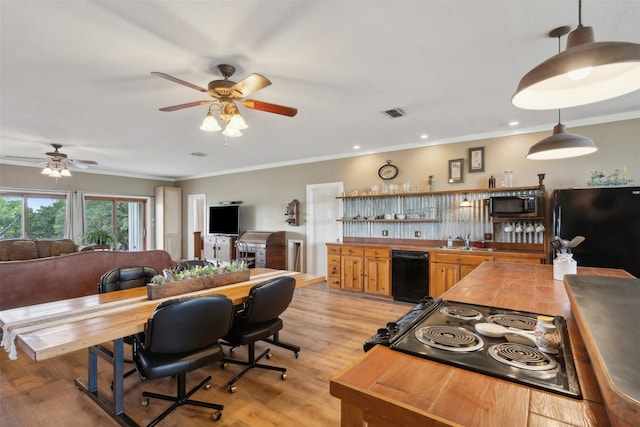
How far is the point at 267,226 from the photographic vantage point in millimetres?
7551

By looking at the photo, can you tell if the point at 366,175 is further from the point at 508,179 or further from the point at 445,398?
the point at 445,398

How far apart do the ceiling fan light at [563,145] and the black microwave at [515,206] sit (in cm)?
214

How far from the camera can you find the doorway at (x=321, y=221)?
641 centimetres

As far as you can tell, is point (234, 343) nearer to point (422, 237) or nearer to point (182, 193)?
point (422, 237)

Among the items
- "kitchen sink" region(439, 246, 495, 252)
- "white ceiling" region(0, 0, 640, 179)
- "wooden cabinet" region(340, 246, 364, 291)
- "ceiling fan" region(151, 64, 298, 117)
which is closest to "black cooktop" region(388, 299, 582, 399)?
"white ceiling" region(0, 0, 640, 179)

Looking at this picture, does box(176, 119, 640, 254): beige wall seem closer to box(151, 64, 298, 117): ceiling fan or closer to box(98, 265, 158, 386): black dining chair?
box(151, 64, 298, 117): ceiling fan

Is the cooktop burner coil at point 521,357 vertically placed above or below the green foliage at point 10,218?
below

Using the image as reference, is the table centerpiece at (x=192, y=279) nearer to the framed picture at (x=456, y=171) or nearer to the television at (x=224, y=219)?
the framed picture at (x=456, y=171)

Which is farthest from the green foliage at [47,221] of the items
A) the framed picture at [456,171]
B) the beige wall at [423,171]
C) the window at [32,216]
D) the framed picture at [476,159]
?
the framed picture at [476,159]

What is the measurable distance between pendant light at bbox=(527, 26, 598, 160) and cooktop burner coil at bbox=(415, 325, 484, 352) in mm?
1600

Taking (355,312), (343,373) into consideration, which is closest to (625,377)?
(343,373)

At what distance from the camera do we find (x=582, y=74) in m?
1.08

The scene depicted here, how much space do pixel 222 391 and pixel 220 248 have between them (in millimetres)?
5884

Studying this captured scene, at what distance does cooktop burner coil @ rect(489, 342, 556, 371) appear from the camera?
3.12 feet
